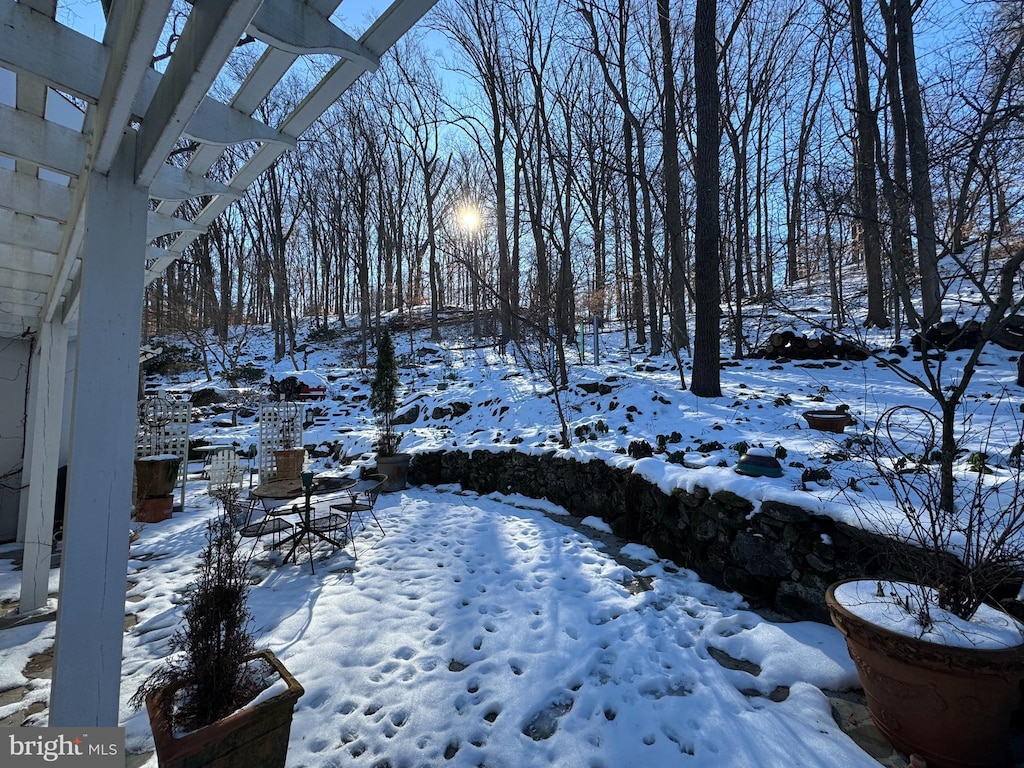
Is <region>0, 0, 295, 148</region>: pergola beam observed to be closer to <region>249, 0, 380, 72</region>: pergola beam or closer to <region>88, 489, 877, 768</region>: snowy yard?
<region>249, 0, 380, 72</region>: pergola beam

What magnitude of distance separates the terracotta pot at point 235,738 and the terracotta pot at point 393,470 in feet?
18.4

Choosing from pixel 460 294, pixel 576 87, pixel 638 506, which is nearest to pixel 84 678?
pixel 638 506

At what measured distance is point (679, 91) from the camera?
965 centimetres

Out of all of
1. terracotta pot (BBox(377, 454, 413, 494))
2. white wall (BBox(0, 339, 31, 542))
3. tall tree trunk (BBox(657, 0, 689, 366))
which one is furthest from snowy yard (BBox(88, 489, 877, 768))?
tall tree trunk (BBox(657, 0, 689, 366))

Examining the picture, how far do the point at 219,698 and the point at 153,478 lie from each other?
4973 millimetres

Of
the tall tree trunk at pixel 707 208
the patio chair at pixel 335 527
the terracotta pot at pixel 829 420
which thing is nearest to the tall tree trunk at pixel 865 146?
the tall tree trunk at pixel 707 208

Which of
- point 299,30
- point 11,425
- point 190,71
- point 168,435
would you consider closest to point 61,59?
point 190,71

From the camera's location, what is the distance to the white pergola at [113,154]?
1.12 meters

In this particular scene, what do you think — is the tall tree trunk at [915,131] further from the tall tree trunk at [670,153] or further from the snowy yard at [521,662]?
the snowy yard at [521,662]

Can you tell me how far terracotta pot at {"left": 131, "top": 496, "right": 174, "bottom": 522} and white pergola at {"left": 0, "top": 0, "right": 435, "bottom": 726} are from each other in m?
4.80

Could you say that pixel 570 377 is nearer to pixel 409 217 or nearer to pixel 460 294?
pixel 409 217

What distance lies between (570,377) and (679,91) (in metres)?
6.63

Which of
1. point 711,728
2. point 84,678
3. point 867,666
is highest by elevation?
point 84,678

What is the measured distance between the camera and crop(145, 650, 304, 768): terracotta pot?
4.95ft
